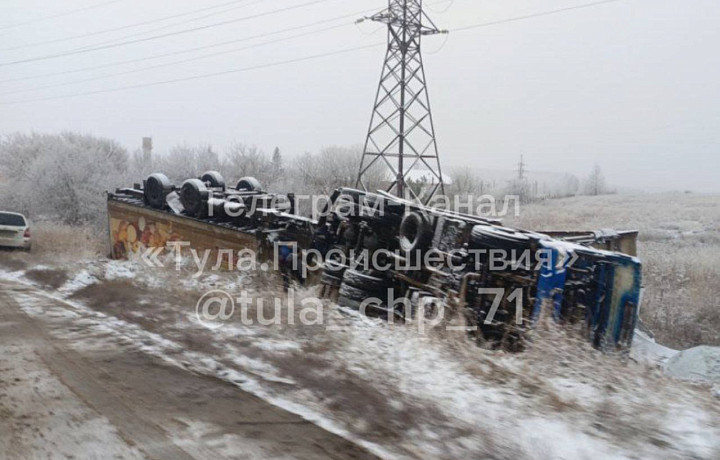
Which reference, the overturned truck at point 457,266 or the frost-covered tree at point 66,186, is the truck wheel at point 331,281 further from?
the frost-covered tree at point 66,186

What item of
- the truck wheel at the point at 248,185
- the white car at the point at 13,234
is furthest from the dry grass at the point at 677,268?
the white car at the point at 13,234

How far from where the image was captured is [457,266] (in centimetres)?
743

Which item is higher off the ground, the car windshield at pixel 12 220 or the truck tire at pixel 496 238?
the truck tire at pixel 496 238

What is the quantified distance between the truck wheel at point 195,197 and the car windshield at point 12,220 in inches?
254

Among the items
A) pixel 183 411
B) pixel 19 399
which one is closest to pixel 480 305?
pixel 183 411

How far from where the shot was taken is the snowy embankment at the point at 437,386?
3.71 m

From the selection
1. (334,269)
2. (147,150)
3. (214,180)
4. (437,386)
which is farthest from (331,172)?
(437,386)

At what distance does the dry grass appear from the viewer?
1294cm

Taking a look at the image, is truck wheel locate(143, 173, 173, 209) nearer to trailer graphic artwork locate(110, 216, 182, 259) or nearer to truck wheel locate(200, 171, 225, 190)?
trailer graphic artwork locate(110, 216, 182, 259)

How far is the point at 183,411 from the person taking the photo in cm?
410

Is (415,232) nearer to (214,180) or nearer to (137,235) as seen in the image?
(214,180)

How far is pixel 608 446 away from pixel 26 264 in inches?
488

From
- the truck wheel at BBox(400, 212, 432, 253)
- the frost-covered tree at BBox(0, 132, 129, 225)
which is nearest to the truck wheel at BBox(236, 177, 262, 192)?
the truck wheel at BBox(400, 212, 432, 253)

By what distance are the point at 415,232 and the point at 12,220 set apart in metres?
14.0
